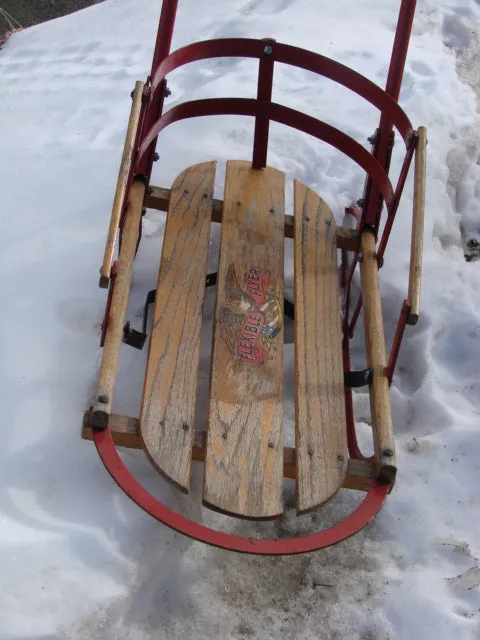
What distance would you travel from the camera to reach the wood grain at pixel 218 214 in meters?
2.79

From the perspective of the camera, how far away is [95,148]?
3.56 m

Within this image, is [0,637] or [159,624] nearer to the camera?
[0,637]

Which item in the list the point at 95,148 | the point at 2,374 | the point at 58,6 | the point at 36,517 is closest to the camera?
the point at 36,517

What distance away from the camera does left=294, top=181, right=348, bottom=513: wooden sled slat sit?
85.2 inches

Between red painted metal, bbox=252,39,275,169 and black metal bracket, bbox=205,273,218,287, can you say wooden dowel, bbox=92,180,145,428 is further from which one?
red painted metal, bbox=252,39,275,169

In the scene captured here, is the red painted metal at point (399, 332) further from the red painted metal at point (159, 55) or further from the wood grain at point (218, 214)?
the red painted metal at point (159, 55)

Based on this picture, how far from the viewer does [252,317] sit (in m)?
2.53

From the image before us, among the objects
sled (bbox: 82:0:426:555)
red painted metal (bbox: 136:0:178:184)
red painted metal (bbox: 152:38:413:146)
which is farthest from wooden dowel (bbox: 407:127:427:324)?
red painted metal (bbox: 136:0:178:184)

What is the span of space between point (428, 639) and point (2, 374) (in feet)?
4.93

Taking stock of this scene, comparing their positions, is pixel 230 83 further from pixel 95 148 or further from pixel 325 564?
pixel 325 564

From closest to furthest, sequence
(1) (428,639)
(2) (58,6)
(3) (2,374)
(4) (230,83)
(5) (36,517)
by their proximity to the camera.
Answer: (1) (428,639) → (5) (36,517) → (3) (2,374) → (4) (230,83) → (2) (58,6)

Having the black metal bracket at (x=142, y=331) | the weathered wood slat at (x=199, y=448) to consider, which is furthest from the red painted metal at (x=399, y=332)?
the black metal bracket at (x=142, y=331)

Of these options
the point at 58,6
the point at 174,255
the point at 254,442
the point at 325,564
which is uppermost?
the point at 58,6

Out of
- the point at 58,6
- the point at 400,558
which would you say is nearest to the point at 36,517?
the point at 400,558
